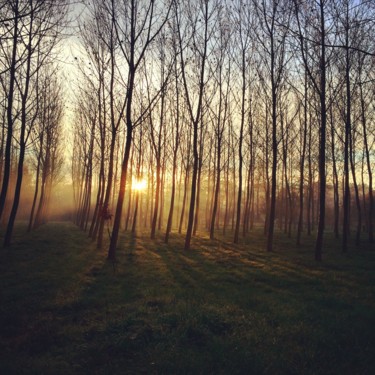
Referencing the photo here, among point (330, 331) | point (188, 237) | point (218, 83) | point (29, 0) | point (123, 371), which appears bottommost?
Answer: point (123, 371)

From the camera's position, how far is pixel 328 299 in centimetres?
656

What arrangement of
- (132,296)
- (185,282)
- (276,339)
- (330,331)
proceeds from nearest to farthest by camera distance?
(276,339) → (330,331) → (132,296) → (185,282)

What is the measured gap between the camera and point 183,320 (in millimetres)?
5168

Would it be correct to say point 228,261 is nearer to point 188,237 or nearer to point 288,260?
point 288,260

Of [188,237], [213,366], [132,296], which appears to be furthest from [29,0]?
[188,237]

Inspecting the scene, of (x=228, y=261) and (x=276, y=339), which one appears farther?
(x=228, y=261)

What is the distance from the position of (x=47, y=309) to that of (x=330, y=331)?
529 cm

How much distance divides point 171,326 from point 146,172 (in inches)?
1019

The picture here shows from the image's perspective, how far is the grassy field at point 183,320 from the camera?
12.6ft

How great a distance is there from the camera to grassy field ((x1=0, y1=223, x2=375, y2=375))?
12.6ft

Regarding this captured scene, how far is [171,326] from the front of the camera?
5.00 m

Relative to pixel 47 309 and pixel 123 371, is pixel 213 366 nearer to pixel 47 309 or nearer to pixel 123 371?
pixel 123 371

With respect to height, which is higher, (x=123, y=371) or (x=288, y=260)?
(x=288, y=260)

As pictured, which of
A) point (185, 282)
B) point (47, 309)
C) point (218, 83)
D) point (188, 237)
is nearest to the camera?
point (47, 309)
